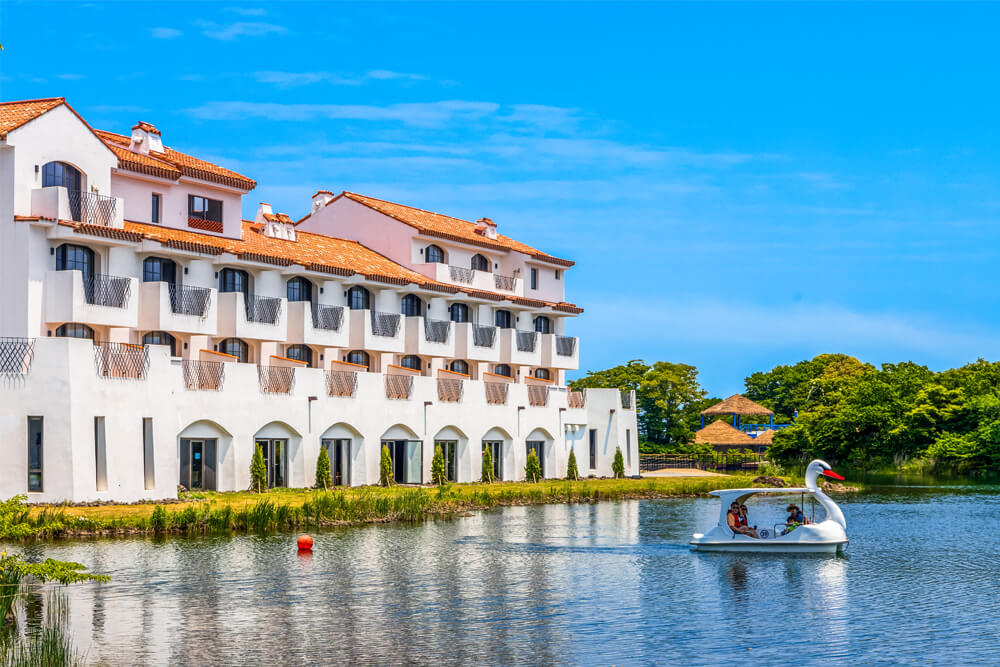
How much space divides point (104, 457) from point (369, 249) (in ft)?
106

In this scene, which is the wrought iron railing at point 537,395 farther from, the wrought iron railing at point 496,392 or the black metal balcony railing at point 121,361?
the black metal balcony railing at point 121,361

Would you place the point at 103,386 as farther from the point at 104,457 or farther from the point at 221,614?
the point at 221,614

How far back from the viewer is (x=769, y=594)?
31.8 metres

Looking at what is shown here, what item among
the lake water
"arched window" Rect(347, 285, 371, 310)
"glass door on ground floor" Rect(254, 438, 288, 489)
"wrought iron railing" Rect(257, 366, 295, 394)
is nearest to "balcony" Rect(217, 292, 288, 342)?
"wrought iron railing" Rect(257, 366, 295, 394)

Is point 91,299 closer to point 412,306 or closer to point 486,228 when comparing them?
point 412,306

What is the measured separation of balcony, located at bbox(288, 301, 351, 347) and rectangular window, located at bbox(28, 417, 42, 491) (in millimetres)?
19038

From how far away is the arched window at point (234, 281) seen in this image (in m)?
59.9

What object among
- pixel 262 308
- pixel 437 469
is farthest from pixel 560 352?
pixel 262 308

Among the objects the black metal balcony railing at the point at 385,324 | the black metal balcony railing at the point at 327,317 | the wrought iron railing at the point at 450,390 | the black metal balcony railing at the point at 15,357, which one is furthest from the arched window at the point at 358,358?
the black metal balcony railing at the point at 15,357

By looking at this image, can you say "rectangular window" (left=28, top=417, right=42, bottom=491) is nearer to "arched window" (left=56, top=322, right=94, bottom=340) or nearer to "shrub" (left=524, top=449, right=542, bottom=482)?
"arched window" (left=56, top=322, right=94, bottom=340)

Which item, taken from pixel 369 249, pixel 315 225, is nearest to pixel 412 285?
pixel 369 249

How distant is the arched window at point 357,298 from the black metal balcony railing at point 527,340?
1369 cm

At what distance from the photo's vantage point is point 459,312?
76.6 m

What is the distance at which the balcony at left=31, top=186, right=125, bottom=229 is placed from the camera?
51.2 meters
